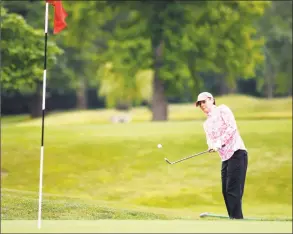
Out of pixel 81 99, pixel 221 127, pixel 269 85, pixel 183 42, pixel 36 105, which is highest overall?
pixel 183 42

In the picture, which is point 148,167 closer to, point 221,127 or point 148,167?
point 148,167

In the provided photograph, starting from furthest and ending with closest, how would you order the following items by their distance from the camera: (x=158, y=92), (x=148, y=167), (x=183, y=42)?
(x=158, y=92) < (x=183, y=42) < (x=148, y=167)

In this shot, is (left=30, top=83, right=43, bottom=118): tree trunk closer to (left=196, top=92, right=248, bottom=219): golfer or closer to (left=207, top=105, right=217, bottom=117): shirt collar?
(left=196, top=92, right=248, bottom=219): golfer

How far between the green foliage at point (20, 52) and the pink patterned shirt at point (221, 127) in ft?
56.0

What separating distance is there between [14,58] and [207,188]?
24.8 ft

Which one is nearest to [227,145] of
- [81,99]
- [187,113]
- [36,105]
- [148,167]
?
[148,167]

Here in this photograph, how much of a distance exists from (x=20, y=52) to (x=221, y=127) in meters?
17.9

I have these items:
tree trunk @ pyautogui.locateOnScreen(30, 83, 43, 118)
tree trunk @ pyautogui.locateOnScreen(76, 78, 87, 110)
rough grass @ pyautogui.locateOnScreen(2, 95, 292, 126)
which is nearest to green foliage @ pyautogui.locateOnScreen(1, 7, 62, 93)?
rough grass @ pyautogui.locateOnScreen(2, 95, 292, 126)

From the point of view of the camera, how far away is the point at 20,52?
31438 mm

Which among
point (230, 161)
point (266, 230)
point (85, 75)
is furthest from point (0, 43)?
point (85, 75)

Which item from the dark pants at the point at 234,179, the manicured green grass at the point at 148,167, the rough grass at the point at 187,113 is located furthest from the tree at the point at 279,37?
the dark pants at the point at 234,179

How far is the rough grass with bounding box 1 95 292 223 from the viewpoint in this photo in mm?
29375

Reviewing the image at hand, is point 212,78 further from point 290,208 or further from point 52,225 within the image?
point 52,225

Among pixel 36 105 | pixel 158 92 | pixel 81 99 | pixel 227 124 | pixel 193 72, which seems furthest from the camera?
pixel 81 99
